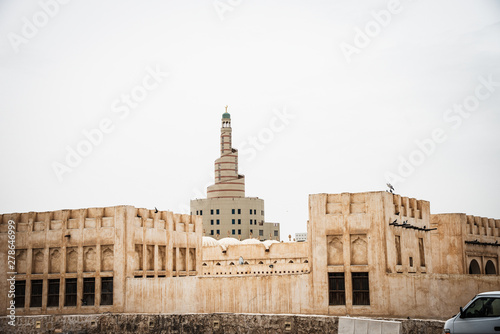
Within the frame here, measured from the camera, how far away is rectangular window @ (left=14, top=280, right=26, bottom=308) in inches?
1209

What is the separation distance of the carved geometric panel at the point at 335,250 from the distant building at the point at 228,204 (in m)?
77.7

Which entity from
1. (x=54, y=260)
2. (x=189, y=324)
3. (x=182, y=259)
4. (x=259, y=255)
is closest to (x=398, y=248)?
(x=189, y=324)

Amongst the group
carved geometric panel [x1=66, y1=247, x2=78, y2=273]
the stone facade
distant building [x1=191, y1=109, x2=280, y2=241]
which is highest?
distant building [x1=191, y1=109, x2=280, y2=241]

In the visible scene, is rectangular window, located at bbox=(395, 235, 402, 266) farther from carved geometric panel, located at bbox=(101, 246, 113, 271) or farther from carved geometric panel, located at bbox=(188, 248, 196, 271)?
carved geometric panel, located at bbox=(101, 246, 113, 271)

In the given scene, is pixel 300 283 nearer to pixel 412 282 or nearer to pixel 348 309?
pixel 348 309

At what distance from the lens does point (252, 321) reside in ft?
78.0

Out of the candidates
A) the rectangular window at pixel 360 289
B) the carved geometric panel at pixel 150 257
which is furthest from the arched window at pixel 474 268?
the carved geometric panel at pixel 150 257

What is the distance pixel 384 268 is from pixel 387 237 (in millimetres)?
1319

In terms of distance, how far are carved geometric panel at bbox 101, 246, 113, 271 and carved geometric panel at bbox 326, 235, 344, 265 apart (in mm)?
11197

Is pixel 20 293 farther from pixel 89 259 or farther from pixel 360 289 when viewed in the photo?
pixel 360 289

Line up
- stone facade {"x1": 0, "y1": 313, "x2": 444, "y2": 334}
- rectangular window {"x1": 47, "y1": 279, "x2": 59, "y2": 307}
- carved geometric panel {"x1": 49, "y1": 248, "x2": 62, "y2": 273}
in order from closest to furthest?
stone facade {"x1": 0, "y1": 313, "x2": 444, "y2": 334}, rectangular window {"x1": 47, "y1": 279, "x2": 59, "y2": 307}, carved geometric panel {"x1": 49, "y1": 248, "x2": 62, "y2": 273}

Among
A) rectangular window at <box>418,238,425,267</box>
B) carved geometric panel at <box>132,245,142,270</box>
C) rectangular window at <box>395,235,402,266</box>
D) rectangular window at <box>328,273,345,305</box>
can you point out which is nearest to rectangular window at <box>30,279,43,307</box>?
carved geometric panel at <box>132,245,142,270</box>

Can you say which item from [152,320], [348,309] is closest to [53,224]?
[152,320]

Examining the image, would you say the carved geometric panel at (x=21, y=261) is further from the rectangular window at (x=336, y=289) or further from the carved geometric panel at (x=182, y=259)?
the rectangular window at (x=336, y=289)
